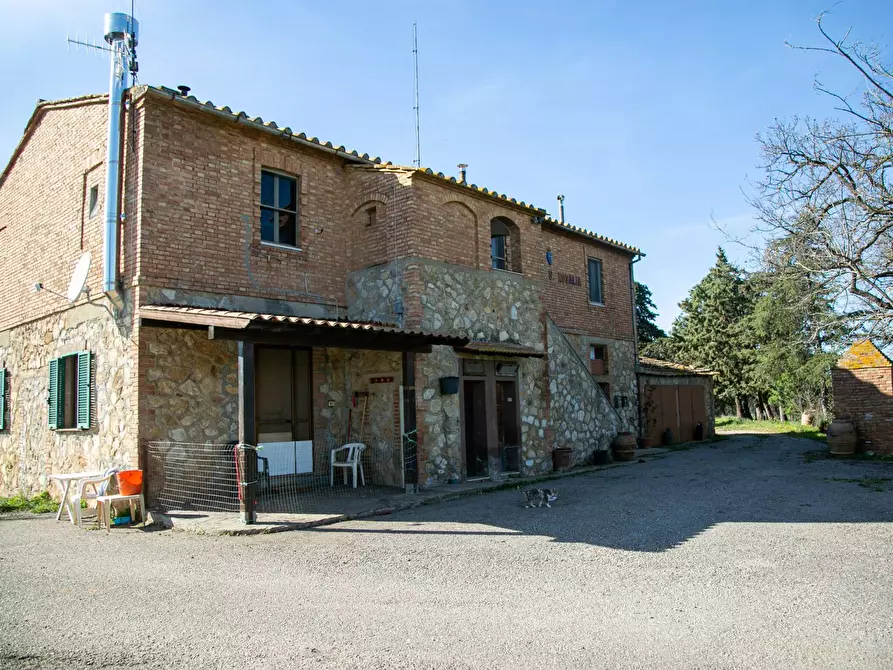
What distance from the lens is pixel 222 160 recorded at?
10.7 metres

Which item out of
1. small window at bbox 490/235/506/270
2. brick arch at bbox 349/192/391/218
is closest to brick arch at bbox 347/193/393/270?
brick arch at bbox 349/192/391/218

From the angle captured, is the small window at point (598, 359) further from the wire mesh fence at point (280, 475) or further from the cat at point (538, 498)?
the cat at point (538, 498)

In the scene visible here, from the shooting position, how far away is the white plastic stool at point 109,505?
342 inches

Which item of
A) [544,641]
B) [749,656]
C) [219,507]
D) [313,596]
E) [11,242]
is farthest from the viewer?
[11,242]

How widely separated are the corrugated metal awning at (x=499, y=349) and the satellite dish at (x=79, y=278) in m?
6.40

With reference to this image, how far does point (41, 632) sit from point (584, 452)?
42.5ft

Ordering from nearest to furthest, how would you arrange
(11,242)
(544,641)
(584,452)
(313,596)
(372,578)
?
(544,641) < (313,596) < (372,578) < (11,242) < (584,452)

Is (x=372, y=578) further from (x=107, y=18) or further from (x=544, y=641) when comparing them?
(x=107, y=18)

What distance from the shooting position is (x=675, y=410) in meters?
22.3

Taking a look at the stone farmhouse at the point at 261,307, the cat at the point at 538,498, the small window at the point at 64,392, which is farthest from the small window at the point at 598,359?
the small window at the point at 64,392

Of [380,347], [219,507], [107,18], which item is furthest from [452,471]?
[107,18]

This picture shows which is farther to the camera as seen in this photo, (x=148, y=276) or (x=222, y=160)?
(x=222, y=160)

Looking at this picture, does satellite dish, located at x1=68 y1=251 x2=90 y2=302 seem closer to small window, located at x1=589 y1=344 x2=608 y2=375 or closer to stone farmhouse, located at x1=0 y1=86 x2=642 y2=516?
stone farmhouse, located at x1=0 y1=86 x2=642 y2=516

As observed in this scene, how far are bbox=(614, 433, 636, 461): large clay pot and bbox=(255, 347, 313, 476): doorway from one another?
8.69m
